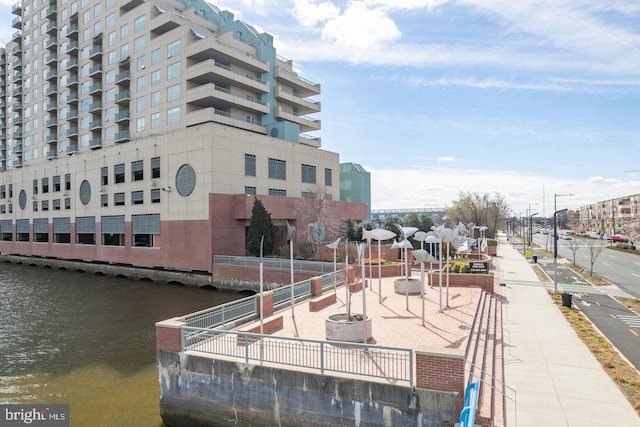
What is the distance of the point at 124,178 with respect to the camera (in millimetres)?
43531

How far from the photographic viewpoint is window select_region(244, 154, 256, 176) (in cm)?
3952

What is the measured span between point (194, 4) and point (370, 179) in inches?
1427

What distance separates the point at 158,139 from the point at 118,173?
27.3 ft

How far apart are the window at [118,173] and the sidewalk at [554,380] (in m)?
40.8

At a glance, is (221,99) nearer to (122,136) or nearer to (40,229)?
(122,136)

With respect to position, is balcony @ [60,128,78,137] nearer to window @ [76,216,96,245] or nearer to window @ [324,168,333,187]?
window @ [76,216,96,245]

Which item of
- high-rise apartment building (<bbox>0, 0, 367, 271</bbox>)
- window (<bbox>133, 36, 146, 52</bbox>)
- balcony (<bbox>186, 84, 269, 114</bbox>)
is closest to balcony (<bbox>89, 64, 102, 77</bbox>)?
high-rise apartment building (<bbox>0, 0, 367, 271</bbox>)

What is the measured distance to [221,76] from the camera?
42.2 meters

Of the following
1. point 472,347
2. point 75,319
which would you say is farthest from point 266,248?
point 472,347

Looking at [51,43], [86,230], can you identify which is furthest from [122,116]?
[51,43]

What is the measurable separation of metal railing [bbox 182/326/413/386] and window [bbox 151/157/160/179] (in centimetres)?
3103

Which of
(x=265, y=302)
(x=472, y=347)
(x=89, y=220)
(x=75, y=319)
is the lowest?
(x=75, y=319)

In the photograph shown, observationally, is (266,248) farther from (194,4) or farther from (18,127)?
(18,127)

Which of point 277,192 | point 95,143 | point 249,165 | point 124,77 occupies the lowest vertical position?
point 277,192
